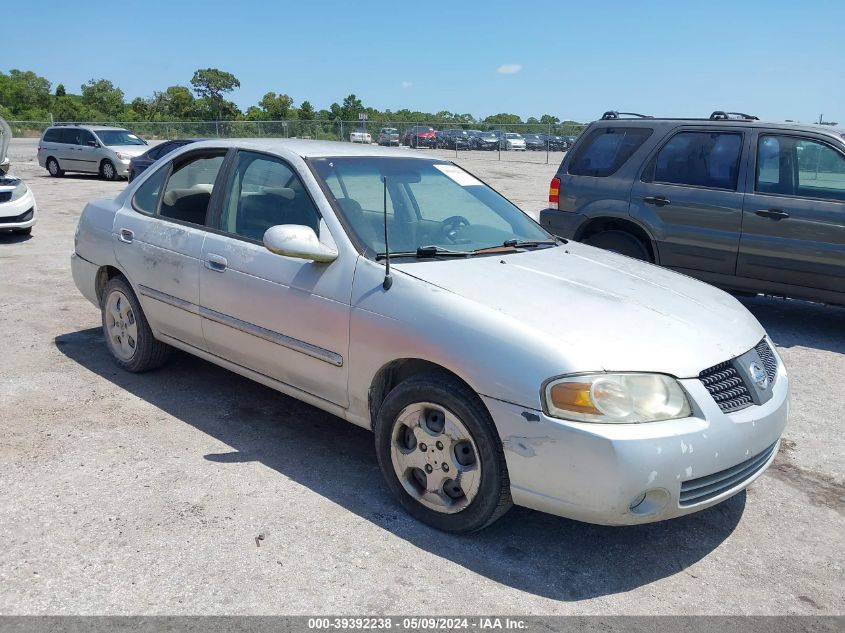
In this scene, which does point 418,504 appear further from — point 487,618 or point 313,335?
point 313,335

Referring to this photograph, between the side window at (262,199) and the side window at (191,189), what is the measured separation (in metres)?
0.24

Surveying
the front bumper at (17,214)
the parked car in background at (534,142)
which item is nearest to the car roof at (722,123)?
the front bumper at (17,214)

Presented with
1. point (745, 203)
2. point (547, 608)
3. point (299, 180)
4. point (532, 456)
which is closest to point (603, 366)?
point (532, 456)

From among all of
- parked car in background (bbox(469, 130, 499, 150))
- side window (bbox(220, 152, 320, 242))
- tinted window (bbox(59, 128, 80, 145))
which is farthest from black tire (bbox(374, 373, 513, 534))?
parked car in background (bbox(469, 130, 499, 150))

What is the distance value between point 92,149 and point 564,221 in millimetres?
19217

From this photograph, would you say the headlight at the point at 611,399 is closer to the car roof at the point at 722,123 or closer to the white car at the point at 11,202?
the car roof at the point at 722,123

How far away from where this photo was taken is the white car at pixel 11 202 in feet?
37.0

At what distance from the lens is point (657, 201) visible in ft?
24.4

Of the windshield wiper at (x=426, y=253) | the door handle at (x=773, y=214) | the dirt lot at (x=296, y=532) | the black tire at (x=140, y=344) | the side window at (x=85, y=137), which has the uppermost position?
the side window at (x=85, y=137)

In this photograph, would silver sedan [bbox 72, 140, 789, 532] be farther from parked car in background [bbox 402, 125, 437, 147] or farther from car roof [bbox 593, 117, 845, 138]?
parked car in background [bbox 402, 125, 437, 147]

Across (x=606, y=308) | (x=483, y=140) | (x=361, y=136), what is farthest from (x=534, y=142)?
(x=606, y=308)

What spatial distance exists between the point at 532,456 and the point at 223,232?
8.02 feet

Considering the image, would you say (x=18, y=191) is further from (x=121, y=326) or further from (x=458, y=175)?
(x=458, y=175)

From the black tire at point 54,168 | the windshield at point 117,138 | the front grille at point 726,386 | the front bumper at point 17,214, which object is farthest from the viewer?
the black tire at point 54,168
